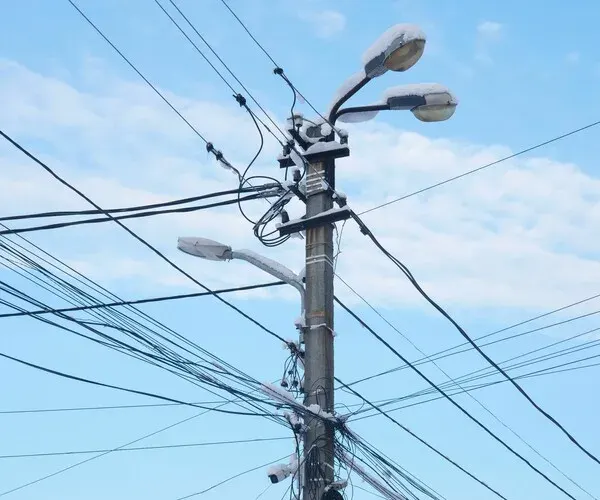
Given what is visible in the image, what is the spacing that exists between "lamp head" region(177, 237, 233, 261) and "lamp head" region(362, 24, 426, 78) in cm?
213

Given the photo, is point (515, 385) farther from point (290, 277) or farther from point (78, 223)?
point (78, 223)

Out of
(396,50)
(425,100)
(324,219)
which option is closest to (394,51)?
(396,50)

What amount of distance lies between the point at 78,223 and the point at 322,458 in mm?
2903

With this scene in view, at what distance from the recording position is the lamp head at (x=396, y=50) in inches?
331

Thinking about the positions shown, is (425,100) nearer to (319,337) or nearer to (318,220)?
(318,220)

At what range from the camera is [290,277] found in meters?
9.20

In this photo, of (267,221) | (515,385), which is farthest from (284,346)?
(515,385)

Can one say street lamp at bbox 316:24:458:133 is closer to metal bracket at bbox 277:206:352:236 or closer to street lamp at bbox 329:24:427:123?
street lamp at bbox 329:24:427:123

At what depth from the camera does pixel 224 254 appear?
945 cm

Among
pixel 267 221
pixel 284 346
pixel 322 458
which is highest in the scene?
pixel 267 221

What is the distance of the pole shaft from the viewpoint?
326 inches

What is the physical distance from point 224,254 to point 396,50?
2.47 metres

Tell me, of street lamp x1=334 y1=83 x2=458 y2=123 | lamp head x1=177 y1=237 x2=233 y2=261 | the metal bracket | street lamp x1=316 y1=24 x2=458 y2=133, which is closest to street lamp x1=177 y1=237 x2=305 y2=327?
lamp head x1=177 y1=237 x2=233 y2=261

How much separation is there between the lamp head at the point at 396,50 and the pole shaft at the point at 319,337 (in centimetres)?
103
